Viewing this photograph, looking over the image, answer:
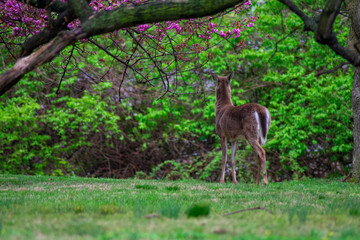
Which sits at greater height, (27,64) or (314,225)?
(27,64)

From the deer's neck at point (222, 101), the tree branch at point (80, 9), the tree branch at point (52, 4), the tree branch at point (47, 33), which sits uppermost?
the tree branch at point (52, 4)

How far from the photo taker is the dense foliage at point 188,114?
52.4 ft

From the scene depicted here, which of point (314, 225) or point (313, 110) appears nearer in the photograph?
point (314, 225)

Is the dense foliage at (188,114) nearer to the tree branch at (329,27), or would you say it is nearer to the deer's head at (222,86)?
the deer's head at (222,86)

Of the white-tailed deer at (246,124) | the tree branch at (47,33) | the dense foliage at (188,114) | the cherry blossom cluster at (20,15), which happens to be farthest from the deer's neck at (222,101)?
the tree branch at (47,33)

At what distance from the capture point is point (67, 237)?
11.9ft

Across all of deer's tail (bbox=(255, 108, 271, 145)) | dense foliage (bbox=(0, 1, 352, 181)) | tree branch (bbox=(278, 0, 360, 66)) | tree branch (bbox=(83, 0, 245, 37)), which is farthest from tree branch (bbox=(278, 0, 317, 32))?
dense foliage (bbox=(0, 1, 352, 181))

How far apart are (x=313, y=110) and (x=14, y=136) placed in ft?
36.6

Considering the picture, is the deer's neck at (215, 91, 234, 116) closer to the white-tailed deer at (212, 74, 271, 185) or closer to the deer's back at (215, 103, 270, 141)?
the white-tailed deer at (212, 74, 271, 185)

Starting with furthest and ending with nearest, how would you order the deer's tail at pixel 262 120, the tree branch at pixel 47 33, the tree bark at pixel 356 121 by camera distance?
the tree bark at pixel 356 121, the deer's tail at pixel 262 120, the tree branch at pixel 47 33

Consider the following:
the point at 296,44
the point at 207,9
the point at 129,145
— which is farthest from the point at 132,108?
the point at 207,9

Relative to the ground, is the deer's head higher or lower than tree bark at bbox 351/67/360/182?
higher

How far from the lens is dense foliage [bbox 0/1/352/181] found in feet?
52.4

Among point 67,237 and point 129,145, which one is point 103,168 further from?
point 67,237
